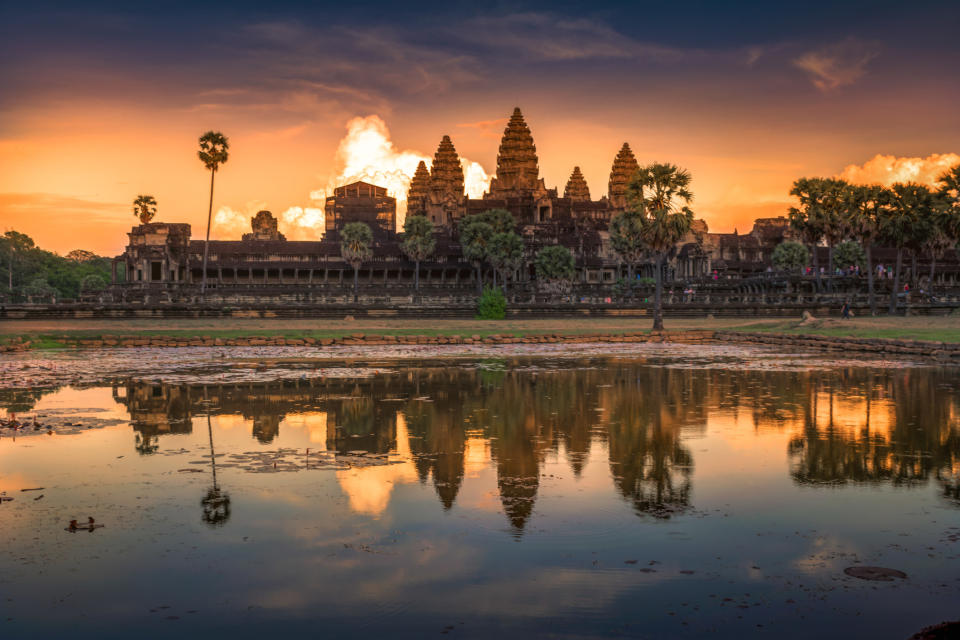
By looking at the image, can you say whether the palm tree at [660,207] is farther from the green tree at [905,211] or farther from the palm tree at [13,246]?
the palm tree at [13,246]

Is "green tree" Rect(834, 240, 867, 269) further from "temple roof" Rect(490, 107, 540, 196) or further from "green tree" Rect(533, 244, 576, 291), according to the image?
"temple roof" Rect(490, 107, 540, 196)

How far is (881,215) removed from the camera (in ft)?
222

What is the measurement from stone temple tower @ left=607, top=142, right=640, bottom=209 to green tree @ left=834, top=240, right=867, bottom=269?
38.1m

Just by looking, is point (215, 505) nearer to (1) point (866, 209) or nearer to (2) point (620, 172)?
(1) point (866, 209)

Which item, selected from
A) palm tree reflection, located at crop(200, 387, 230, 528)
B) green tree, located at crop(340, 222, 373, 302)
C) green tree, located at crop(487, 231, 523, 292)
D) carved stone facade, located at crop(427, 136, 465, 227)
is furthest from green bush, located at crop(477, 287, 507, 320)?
carved stone facade, located at crop(427, 136, 465, 227)

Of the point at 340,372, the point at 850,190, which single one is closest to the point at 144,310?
the point at 340,372

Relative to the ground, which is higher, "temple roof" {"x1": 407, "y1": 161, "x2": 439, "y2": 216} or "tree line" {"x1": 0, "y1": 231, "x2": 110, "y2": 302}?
"temple roof" {"x1": 407, "y1": 161, "x2": 439, "y2": 216}

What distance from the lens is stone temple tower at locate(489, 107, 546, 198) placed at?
143750 millimetres

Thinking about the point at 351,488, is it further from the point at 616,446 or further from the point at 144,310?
the point at 144,310

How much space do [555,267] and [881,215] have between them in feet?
158

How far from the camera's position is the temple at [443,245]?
113188 millimetres

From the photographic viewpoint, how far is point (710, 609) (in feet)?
20.9

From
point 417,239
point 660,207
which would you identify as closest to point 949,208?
point 660,207

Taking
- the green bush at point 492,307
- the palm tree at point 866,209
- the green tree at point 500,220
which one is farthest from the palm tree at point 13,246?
the palm tree at point 866,209
